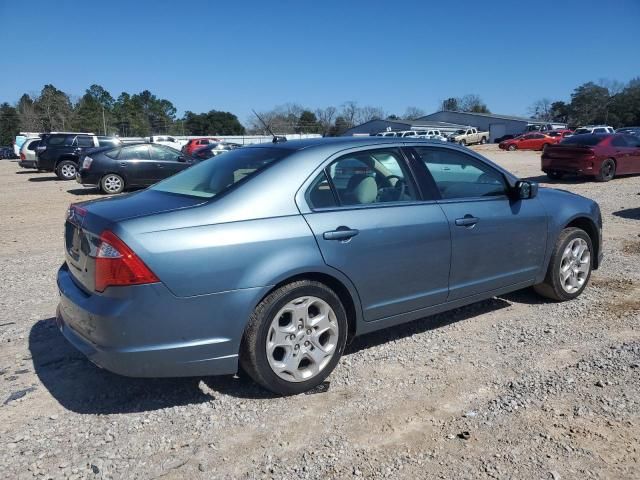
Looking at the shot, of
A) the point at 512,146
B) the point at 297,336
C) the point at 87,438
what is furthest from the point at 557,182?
the point at 512,146

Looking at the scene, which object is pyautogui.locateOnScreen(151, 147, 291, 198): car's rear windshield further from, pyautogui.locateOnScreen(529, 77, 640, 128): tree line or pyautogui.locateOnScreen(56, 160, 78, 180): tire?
pyautogui.locateOnScreen(529, 77, 640, 128): tree line

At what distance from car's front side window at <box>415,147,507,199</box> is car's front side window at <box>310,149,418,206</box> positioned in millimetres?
264

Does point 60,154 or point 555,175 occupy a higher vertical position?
point 60,154

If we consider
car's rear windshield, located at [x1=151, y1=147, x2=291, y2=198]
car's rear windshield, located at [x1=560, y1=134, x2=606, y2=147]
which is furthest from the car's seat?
car's rear windshield, located at [x1=560, y1=134, x2=606, y2=147]

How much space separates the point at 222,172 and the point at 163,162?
12127mm

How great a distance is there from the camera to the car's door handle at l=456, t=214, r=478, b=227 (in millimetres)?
3887

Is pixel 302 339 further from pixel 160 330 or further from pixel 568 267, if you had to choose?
pixel 568 267

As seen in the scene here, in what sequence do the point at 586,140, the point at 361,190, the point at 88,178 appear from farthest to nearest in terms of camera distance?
the point at 586,140, the point at 88,178, the point at 361,190

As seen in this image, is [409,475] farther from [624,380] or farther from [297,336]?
[624,380]

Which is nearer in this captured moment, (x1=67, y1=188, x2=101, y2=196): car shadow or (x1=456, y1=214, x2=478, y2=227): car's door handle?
(x1=456, y1=214, x2=478, y2=227): car's door handle

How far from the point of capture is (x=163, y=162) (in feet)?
49.3

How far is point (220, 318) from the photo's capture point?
2.91m

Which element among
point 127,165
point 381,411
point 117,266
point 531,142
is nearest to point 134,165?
point 127,165

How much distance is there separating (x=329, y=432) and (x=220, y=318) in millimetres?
870
